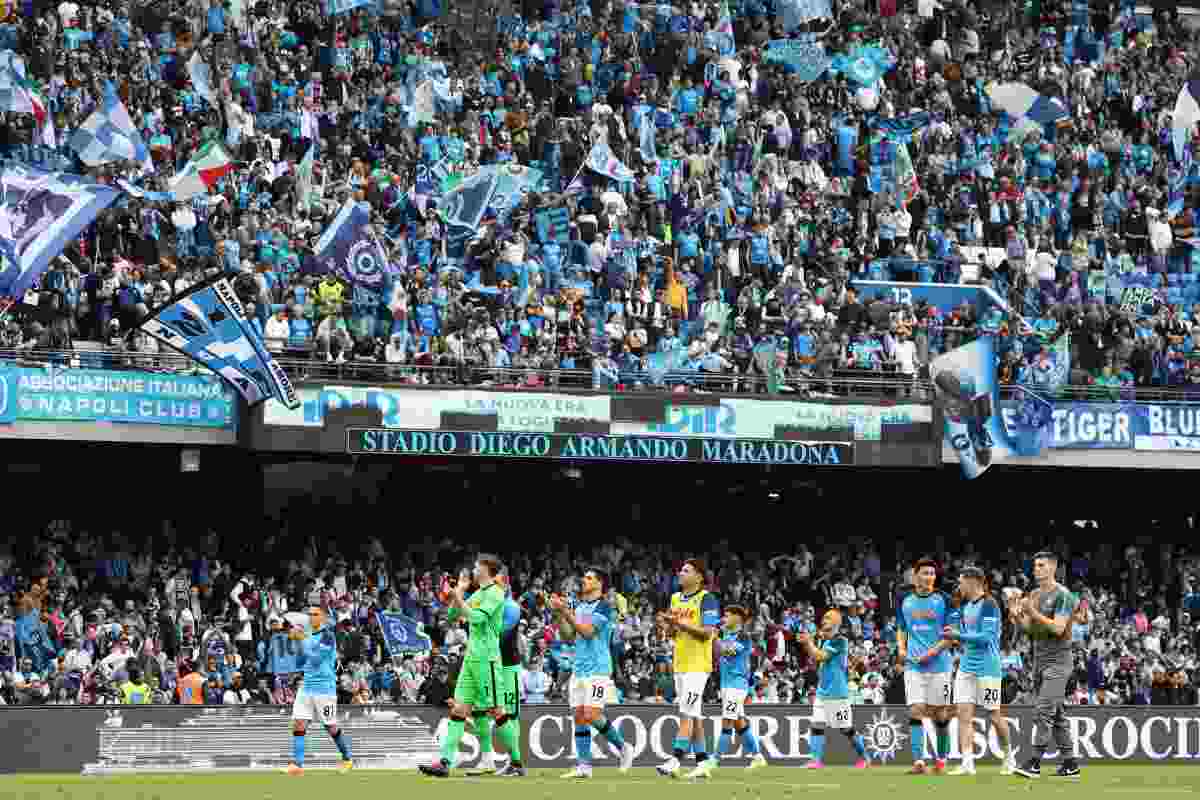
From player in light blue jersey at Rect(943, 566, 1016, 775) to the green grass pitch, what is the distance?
1.42 feet

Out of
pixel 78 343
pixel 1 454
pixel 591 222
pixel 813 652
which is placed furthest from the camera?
pixel 591 222

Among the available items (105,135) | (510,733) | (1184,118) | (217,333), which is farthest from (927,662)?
(1184,118)

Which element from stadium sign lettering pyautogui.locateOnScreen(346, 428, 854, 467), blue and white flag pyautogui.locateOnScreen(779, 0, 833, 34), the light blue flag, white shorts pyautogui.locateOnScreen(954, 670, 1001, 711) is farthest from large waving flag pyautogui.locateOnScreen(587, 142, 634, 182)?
A: white shorts pyautogui.locateOnScreen(954, 670, 1001, 711)

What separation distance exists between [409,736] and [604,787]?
885cm

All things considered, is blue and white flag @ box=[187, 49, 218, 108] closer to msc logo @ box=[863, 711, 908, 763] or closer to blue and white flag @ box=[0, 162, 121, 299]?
blue and white flag @ box=[0, 162, 121, 299]

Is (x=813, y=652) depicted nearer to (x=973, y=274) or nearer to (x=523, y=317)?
(x=523, y=317)

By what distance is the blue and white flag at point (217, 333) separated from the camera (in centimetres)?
2917

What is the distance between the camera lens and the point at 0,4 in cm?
3578

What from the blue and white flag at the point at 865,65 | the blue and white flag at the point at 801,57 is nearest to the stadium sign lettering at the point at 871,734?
the blue and white flag at the point at 801,57

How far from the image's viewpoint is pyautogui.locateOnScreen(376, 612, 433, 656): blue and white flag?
102 ft

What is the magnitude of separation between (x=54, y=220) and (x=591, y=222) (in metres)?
10.5

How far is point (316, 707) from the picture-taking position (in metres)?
22.8

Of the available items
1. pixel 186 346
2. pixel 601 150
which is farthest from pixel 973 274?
pixel 186 346

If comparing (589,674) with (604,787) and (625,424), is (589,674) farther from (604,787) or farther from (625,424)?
(625,424)
